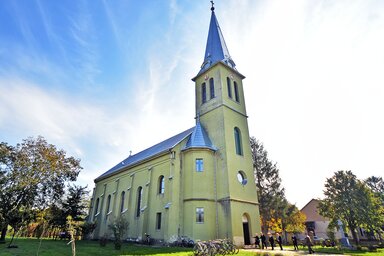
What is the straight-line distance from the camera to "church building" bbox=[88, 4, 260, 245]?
66.4ft

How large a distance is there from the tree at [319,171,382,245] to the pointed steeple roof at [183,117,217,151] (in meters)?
13.8

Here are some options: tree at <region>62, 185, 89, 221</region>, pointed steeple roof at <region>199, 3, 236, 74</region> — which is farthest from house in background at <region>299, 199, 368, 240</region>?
tree at <region>62, 185, 89, 221</region>

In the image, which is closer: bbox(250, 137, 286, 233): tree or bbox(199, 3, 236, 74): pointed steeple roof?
bbox(199, 3, 236, 74): pointed steeple roof

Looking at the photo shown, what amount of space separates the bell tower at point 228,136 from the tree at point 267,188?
11024 mm

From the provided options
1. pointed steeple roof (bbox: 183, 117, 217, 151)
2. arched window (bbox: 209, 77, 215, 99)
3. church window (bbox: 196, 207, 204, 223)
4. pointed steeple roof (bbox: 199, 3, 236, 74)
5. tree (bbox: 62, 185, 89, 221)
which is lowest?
church window (bbox: 196, 207, 204, 223)

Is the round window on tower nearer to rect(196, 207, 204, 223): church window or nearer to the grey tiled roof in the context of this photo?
rect(196, 207, 204, 223): church window

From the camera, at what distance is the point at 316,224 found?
41.3 metres

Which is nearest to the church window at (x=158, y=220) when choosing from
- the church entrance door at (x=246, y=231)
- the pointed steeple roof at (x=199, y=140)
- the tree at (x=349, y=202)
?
the pointed steeple roof at (x=199, y=140)

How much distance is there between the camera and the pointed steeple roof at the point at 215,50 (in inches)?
1161

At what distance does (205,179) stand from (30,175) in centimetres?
1765

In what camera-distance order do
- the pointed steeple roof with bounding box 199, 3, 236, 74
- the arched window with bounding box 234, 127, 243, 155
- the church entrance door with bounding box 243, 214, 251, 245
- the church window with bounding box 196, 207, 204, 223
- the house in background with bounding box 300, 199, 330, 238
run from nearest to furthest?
the church window with bounding box 196, 207, 204, 223 → the church entrance door with bounding box 243, 214, 251, 245 → the arched window with bounding box 234, 127, 243, 155 → the pointed steeple roof with bounding box 199, 3, 236, 74 → the house in background with bounding box 300, 199, 330, 238

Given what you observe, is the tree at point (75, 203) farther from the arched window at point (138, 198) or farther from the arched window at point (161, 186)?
the arched window at point (161, 186)

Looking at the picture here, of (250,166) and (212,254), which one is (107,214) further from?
(212,254)

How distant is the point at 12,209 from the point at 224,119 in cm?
2284
